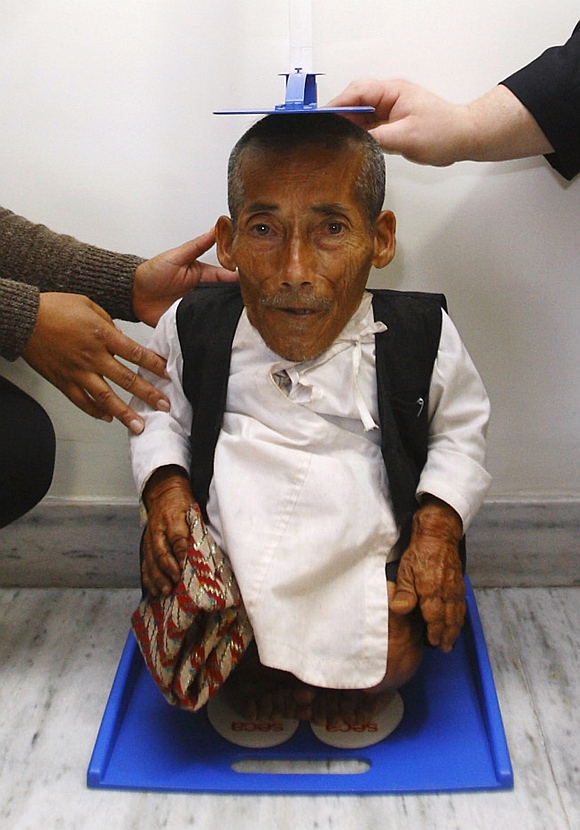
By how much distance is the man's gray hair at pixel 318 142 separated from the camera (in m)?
1.02

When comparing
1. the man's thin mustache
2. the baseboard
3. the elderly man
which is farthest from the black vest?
the baseboard

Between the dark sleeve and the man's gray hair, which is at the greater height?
the dark sleeve

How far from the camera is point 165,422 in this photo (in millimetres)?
1166

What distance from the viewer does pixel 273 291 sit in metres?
1.02

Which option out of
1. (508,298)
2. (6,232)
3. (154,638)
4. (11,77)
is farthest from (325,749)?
(11,77)

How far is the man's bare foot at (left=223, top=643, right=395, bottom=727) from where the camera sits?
3.75ft

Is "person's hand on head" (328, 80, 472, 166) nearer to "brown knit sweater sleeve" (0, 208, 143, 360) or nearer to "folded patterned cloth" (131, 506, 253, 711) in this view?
"brown knit sweater sleeve" (0, 208, 143, 360)

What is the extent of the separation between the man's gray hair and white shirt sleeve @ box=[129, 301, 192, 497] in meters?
0.20

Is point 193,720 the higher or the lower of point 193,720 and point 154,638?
the lower

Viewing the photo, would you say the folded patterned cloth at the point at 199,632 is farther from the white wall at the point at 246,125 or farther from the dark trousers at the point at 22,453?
the white wall at the point at 246,125

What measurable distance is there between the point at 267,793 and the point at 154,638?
0.72 feet

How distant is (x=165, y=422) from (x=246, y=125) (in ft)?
1.41

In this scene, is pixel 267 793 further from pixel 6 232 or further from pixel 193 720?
pixel 6 232

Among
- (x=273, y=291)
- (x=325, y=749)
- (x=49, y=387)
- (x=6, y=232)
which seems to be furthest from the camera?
(x=49, y=387)
